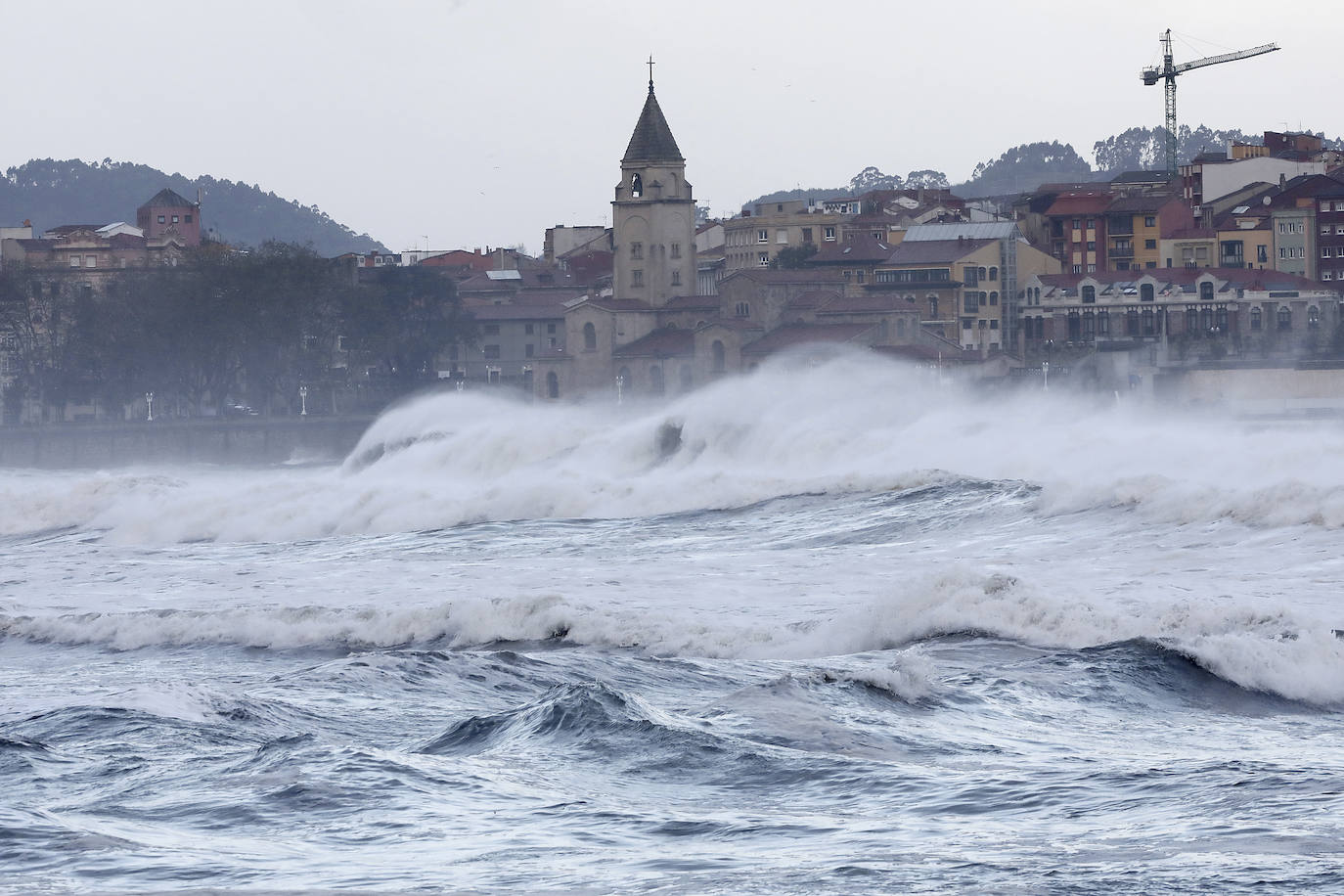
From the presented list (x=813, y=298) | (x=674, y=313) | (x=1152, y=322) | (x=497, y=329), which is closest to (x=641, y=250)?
(x=674, y=313)

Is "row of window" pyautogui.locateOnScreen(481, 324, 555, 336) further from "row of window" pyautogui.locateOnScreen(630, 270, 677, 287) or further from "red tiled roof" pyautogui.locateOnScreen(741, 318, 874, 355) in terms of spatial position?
"red tiled roof" pyautogui.locateOnScreen(741, 318, 874, 355)

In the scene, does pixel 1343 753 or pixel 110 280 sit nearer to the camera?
pixel 1343 753

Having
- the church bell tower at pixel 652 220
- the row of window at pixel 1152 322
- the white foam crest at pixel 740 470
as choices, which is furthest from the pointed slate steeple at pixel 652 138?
the white foam crest at pixel 740 470

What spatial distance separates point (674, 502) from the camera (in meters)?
36.5

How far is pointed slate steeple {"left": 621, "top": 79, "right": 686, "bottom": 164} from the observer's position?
9300 cm

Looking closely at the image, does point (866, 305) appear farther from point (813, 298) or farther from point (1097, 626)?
point (1097, 626)

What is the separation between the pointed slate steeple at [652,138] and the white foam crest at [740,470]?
38.6 metres

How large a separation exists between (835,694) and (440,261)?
123 meters

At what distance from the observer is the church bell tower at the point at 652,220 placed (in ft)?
304

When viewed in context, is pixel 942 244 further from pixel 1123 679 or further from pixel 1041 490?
pixel 1123 679

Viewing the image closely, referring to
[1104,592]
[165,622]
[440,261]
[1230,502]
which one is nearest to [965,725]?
[1104,592]

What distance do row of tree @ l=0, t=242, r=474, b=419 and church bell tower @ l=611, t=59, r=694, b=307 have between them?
12.6m

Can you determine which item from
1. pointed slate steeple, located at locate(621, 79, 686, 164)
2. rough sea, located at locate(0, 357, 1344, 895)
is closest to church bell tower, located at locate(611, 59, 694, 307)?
pointed slate steeple, located at locate(621, 79, 686, 164)

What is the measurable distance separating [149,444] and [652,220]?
90.0 feet
